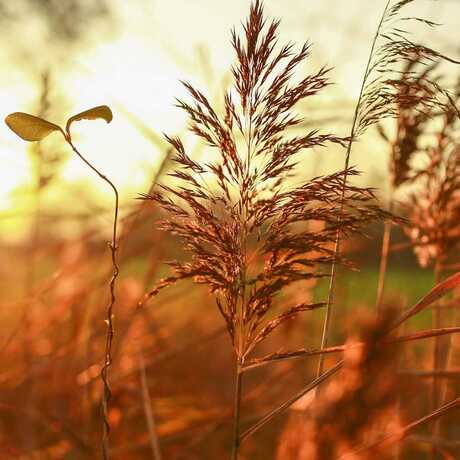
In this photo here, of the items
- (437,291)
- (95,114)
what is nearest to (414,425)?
(437,291)

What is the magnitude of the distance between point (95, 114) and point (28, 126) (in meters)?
0.13

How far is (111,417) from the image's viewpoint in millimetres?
2521

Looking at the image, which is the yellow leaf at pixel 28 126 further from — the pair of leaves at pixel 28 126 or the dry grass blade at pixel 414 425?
the dry grass blade at pixel 414 425

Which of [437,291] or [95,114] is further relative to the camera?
[437,291]

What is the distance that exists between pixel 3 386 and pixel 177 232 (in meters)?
1.67

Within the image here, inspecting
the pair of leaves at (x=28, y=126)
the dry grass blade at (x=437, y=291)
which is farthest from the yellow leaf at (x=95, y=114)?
the dry grass blade at (x=437, y=291)

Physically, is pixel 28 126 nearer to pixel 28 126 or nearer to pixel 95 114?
pixel 28 126

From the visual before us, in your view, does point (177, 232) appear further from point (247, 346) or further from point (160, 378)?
point (160, 378)

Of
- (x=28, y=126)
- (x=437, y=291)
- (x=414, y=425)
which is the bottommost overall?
(x=414, y=425)

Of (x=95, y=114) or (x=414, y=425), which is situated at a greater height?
(x=95, y=114)

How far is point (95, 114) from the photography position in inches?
45.0

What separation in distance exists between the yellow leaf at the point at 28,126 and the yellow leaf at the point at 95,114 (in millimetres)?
49

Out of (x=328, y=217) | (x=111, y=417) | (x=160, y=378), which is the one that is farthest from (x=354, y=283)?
(x=328, y=217)

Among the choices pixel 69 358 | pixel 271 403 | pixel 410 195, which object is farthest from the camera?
pixel 271 403
